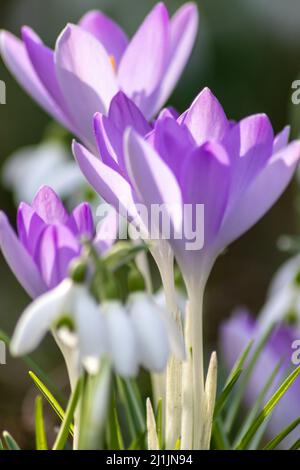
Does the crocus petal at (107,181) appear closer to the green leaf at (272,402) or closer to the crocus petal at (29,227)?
the crocus petal at (29,227)

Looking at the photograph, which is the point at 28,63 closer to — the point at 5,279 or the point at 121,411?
the point at 121,411

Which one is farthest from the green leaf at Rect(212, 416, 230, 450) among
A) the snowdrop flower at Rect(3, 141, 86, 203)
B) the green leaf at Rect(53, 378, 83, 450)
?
the snowdrop flower at Rect(3, 141, 86, 203)

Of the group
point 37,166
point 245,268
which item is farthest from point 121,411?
point 245,268

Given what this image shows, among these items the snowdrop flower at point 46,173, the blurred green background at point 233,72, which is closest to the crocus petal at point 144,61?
the snowdrop flower at point 46,173

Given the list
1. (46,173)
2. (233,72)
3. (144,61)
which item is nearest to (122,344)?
(144,61)

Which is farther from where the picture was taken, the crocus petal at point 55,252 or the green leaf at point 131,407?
the green leaf at point 131,407

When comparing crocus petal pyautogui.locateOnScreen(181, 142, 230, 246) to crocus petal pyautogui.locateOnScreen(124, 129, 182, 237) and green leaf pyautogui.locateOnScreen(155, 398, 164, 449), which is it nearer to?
crocus petal pyautogui.locateOnScreen(124, 129, 182, 237)

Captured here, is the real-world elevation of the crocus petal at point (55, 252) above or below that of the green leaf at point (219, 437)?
above
